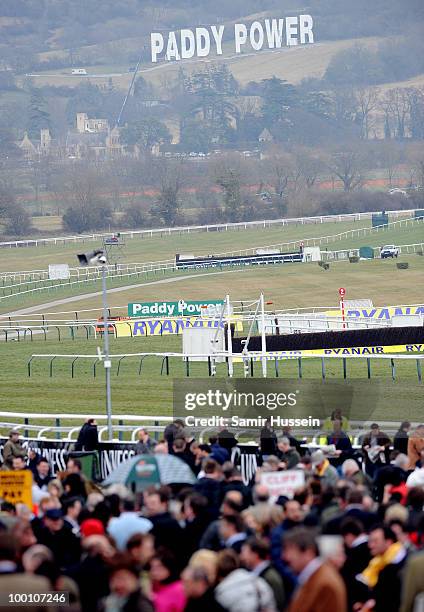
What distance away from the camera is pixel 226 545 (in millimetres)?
9078

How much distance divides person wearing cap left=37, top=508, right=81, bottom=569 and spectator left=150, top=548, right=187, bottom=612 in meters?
1.30

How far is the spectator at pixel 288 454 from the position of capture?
501 inches

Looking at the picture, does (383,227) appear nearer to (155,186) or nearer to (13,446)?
(155,186)

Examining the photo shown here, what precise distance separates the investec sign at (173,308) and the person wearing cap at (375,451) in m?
25.5

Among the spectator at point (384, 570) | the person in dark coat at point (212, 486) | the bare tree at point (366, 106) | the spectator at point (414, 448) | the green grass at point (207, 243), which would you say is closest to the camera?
the spectator at point (384, 570)

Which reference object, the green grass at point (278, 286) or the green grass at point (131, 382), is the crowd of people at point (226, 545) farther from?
the green grass at point (278, 286)

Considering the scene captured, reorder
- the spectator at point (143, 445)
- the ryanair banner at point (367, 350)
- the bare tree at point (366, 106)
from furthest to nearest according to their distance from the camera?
the bare tree at point (366, 106), the ryanair banner at point (367, 350), the spectator at point (143, 445)

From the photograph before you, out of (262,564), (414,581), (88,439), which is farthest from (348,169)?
(414,581)

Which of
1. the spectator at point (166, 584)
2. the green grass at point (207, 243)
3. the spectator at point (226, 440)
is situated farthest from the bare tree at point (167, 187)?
the spectator at point (166, 584)

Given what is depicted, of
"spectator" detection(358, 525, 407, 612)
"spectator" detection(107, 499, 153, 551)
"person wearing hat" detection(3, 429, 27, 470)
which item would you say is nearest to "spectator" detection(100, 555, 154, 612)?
"spectator" detection(358, 525, 407, 612)

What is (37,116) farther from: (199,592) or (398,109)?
(199,592)

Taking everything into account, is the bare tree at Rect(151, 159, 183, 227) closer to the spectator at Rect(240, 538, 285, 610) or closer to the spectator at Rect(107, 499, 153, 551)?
the spectator at Rect(107, 499, 153, 551)

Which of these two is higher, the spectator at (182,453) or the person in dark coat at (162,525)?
the person in dark coat at (162,525)

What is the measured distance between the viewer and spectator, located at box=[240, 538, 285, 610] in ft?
26.6
